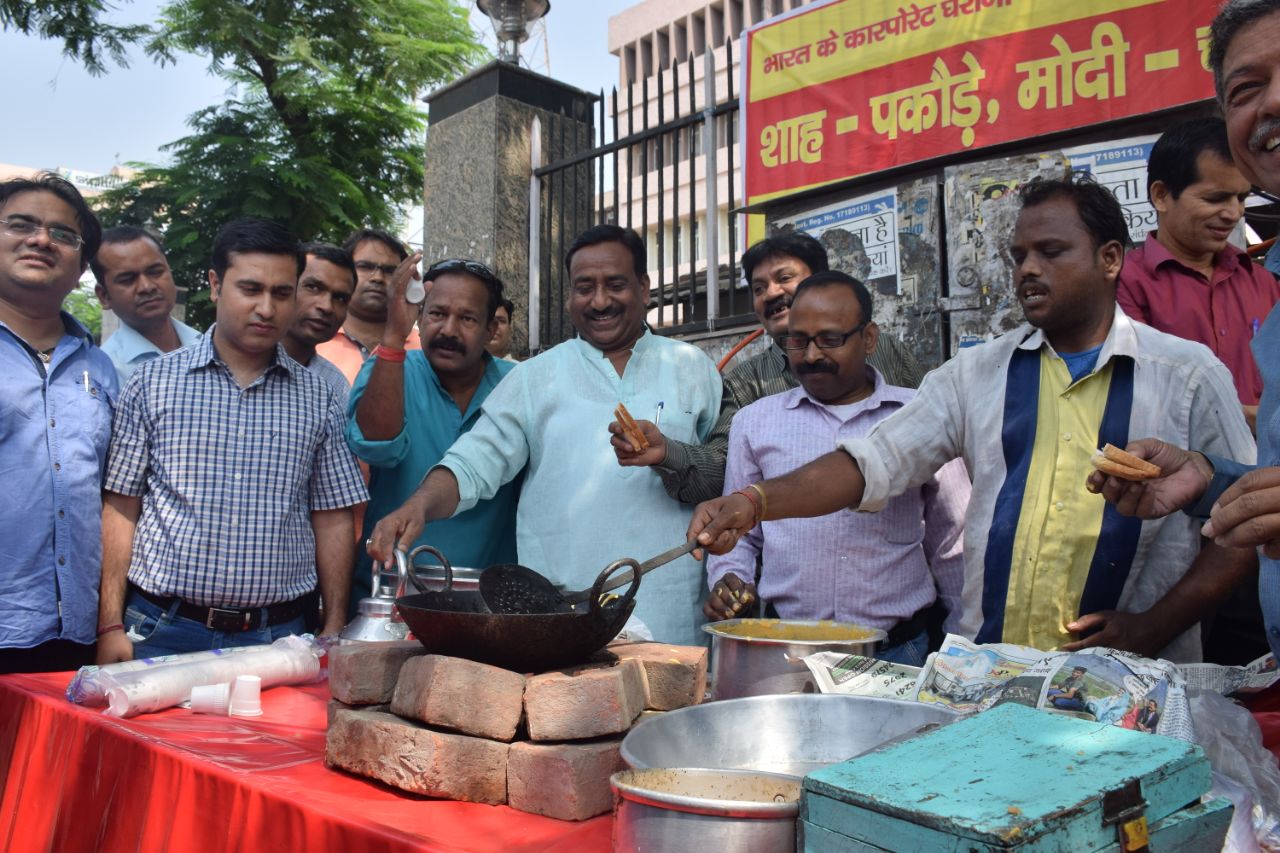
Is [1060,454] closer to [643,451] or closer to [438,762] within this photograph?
[643,451]

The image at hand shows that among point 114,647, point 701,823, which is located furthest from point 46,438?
point 701,823

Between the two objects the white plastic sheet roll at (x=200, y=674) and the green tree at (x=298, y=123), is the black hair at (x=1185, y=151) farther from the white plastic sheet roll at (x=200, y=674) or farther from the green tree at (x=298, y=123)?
the green tree at (x=298, y=123)

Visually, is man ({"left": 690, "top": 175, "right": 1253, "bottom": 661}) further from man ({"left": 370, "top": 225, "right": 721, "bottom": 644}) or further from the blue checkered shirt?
the blue checkered shirt

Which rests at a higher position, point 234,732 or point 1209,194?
point 1209,194

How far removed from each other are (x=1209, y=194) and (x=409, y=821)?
2.80 m

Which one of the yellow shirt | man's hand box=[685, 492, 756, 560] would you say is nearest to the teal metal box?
man's hand box=[685, 492, 756, 560]

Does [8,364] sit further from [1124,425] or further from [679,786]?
[1124,425]

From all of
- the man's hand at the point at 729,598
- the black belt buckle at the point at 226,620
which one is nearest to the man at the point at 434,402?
the black belt buckle at the point at 226,620

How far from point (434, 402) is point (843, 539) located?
4.84 ft

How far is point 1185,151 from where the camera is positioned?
8.93 feet

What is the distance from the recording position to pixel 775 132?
5277 millimetres

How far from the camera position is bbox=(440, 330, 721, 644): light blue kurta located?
2.61 meters

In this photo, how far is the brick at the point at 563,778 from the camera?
1.32 meters

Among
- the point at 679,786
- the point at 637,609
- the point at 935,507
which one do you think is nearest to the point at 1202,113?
the point at 935,507
